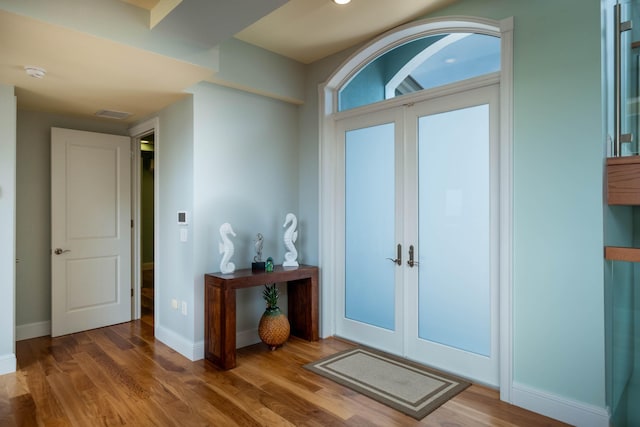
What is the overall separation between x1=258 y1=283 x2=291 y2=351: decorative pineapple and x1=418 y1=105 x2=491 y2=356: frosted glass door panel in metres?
1.23

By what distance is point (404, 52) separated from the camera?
11.5 ft

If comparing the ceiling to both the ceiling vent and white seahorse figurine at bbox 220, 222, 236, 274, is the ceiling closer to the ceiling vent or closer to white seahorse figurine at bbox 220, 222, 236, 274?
the ceiling vent

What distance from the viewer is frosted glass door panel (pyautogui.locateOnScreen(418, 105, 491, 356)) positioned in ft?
9.68

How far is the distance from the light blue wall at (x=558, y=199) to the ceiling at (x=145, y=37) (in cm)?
84

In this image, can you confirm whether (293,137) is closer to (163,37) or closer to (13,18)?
(163,37)

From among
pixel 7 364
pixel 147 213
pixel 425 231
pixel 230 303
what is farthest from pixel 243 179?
pixel 147 213

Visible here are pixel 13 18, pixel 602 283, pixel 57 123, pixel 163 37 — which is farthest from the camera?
pixel 57 123

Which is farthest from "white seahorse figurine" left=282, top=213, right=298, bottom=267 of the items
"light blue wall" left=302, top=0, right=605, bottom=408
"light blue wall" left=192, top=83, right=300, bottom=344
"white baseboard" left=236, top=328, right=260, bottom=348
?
"light blue wall" left=302, top=0, right=605, bottom=408

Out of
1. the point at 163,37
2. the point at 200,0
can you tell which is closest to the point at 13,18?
the point at 163,37

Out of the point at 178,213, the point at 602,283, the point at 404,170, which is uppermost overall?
the point at 404,170

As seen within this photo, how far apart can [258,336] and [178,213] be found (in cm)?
143

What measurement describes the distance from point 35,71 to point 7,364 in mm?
2293

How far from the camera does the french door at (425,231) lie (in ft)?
9.64

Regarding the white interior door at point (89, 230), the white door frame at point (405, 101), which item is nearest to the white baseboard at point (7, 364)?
the white interior door at point (89, 230)
